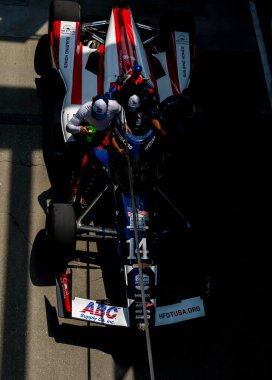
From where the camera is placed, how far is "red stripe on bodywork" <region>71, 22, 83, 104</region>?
6797mm

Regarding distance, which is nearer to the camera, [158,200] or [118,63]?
[158,200]

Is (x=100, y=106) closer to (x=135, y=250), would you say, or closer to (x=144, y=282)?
(x=135, y=250)

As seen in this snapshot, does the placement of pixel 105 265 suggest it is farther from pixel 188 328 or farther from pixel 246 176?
pixel 246 176

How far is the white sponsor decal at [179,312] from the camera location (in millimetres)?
5770

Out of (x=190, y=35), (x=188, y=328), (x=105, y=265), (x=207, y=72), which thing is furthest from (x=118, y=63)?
(x=188, y=328)

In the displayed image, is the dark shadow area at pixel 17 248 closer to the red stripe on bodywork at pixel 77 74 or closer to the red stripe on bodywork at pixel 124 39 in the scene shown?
the red stripe on bodywork at pixel 77 74

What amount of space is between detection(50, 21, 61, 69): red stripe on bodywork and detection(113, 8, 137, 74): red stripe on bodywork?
0.70 m

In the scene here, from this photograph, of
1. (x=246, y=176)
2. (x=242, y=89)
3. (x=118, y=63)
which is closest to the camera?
(x=118, y=63)

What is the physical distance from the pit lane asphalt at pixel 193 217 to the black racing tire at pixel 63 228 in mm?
602

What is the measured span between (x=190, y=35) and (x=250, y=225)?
2.47m

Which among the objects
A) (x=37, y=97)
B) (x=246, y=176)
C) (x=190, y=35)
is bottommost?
(x=246, y=176)

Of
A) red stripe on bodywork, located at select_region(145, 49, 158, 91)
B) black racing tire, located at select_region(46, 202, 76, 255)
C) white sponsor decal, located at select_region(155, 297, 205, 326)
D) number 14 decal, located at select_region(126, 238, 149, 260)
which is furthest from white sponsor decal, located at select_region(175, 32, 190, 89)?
white sponsor decal, located at select_region(155, 297, 205, 326)

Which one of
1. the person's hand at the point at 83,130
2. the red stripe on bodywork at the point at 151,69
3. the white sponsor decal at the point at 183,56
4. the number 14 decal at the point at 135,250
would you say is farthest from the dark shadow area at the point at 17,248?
the white sponsor decal at the point at 183,56

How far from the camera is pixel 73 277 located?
20.7 ft
